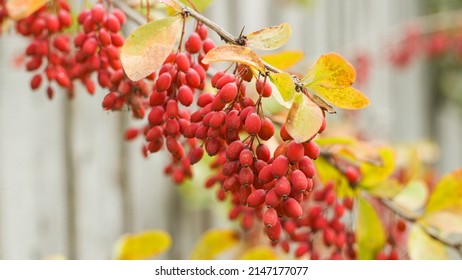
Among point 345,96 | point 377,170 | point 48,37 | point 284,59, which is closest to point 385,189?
point 377,170

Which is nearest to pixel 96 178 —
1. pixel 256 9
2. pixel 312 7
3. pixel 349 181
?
pixel 349 181

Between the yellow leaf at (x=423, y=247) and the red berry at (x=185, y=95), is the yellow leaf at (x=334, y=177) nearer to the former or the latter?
the yellow leaf at (x=423, y=247)

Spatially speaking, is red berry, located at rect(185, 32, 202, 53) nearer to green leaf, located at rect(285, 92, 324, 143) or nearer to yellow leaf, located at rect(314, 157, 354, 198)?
green leaf, located at rect(285, 92, 324, 143)

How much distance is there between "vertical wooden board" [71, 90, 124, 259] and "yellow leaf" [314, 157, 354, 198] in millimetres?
583

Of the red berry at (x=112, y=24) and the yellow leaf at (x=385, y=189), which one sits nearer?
the red berry at (x=112, y=24)

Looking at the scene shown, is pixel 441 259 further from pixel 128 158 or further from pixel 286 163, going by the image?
pixel 128 158

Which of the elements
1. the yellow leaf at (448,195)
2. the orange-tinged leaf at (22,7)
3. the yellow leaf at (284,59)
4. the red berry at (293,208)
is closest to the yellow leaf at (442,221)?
the yellow leaf at (448,195)

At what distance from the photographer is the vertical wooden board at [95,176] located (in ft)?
4.32

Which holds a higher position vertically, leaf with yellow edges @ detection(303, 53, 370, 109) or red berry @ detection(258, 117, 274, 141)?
leaf with yellow edges @ detection(303, 53, 370, 109)

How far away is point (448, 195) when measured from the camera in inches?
34.5

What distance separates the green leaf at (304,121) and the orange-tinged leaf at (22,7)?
0.92 ft

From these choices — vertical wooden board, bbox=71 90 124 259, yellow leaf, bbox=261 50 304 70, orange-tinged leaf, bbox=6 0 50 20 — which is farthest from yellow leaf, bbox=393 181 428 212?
vertical wooden board, bbox=71 90 124 259

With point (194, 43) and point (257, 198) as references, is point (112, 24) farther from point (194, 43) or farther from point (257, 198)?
point (257, 198)

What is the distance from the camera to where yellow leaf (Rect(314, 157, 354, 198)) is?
89cm
